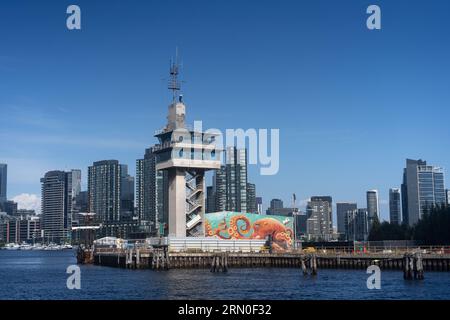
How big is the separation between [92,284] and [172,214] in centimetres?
4276

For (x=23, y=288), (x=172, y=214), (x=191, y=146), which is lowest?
(x=23, y=288)

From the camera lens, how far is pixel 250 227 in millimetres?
151750

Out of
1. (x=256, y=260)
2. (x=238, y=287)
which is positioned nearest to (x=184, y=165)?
(x=256, y=260)

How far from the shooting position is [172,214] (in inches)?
5138

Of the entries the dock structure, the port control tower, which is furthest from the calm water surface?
the port control tower

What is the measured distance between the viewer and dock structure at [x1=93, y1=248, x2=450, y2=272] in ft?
342

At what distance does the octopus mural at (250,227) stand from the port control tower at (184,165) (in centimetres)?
1016

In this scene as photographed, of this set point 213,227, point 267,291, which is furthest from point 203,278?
point 213,227

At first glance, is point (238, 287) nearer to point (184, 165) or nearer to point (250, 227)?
point (184, 165)

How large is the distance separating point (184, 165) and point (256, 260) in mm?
23768

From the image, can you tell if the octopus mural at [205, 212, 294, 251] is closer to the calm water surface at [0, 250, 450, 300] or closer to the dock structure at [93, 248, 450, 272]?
the dock structure at [93, 248, 450, 272]

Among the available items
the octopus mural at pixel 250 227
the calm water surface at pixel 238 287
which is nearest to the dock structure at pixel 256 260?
the calm water surface at pixel 238 287

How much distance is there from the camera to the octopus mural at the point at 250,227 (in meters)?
146
